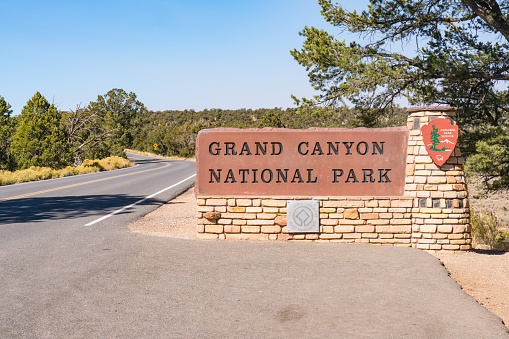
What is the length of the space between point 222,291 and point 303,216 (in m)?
3.02

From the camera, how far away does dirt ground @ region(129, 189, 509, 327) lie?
5.70m

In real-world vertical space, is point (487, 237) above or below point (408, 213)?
below

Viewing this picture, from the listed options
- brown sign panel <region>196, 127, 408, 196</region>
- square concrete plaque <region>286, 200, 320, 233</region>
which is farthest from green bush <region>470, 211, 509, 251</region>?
square concrete plaque <region>286, 200, 320, 233</region>

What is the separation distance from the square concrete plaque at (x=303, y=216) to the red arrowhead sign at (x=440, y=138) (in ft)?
7.07

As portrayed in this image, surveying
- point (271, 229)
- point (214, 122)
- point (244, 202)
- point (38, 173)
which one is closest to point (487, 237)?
point (271, 229)

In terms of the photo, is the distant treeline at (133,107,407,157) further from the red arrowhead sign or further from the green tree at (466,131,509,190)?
the red arrowhead sign

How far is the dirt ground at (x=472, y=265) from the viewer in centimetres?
570

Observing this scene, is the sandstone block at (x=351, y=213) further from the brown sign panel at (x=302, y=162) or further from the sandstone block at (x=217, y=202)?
the sandstone block at (x=217, y=202)

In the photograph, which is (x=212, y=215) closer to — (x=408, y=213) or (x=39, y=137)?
(x=408, y=213)

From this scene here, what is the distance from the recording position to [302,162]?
833 centimetres

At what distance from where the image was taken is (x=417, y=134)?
8.09m

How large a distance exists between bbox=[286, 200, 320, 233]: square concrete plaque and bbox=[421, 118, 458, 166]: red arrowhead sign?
7.07 feet

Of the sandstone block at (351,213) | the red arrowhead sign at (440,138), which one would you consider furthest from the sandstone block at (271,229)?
the red arrowhead sign at (440,138)

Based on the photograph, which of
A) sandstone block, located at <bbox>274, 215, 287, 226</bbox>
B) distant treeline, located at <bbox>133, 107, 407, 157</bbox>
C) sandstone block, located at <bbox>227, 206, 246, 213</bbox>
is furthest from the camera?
distant treeline, located at <bbox>133, 107, 407, 157</bbox>
